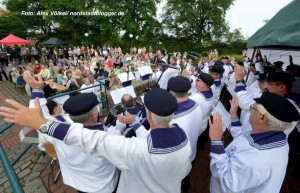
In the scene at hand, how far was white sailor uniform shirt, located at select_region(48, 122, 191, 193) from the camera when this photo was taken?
1291 millimetres

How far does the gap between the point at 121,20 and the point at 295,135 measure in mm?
28569

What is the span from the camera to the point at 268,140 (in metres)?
1.53

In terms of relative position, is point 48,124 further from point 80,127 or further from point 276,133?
point 276,133

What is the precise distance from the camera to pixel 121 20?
28.0m

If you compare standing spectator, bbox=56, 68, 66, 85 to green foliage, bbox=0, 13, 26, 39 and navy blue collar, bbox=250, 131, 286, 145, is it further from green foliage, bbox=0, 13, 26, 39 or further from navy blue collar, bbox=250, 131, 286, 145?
green foliage, bbox=0, 13, 26, 39

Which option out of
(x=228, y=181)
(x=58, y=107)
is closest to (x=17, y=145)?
(x=58, y=107)

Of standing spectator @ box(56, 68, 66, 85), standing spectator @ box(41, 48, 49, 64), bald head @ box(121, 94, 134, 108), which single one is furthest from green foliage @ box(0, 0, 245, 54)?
bald head @ box(121, 94, 134, 108)

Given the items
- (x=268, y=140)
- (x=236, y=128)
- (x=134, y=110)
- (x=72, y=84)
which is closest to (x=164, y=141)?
(x=268, y=140)

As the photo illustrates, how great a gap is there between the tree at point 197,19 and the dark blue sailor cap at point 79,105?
99.9 ft

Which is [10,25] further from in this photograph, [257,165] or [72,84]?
[257,165]

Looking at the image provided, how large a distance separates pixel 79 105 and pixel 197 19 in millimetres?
32374

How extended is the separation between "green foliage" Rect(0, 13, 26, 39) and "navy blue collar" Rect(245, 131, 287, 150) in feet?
117

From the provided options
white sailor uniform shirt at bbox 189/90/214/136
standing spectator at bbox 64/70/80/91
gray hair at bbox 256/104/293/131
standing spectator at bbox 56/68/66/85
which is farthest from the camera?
standing spectator at bbox 56/68/66/85

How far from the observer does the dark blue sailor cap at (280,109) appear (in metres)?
1.48
